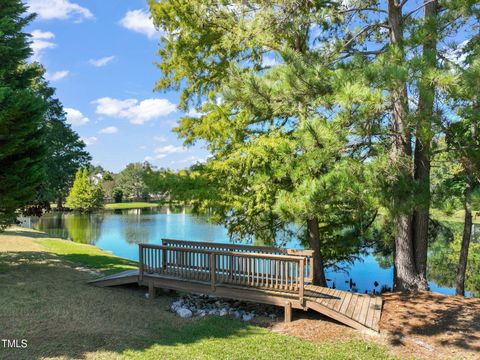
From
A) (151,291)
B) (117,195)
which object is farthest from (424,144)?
(117,195)

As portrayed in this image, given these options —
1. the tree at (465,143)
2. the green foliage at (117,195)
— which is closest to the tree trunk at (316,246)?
the tree at (465,143)

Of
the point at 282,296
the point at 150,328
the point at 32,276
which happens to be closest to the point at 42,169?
the point at 32,276

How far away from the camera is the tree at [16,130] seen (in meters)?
8.27

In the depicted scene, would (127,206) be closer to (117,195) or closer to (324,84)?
(117,195)

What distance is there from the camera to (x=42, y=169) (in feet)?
31.4

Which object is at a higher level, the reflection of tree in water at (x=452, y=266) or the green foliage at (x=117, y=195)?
the green foliage at (x=117, y=195)

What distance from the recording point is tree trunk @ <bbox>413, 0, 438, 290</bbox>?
5.79m

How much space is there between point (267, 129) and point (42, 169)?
6.06 metres

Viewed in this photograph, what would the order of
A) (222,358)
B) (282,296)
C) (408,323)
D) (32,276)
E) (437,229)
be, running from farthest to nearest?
(437,229)
(32,276)
(282,296)
(408,323)
(222,358)

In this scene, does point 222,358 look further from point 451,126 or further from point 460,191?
point 460,191

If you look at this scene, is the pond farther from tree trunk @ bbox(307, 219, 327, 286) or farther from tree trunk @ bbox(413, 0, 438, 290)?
tree trunk @ bbox(413, 0, 438, 290)

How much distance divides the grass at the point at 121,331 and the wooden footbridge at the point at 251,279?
1.80ft

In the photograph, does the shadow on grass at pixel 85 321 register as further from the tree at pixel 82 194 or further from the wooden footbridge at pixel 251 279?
the tree at pixel 82 194

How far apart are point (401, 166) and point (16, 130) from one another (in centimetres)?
873
